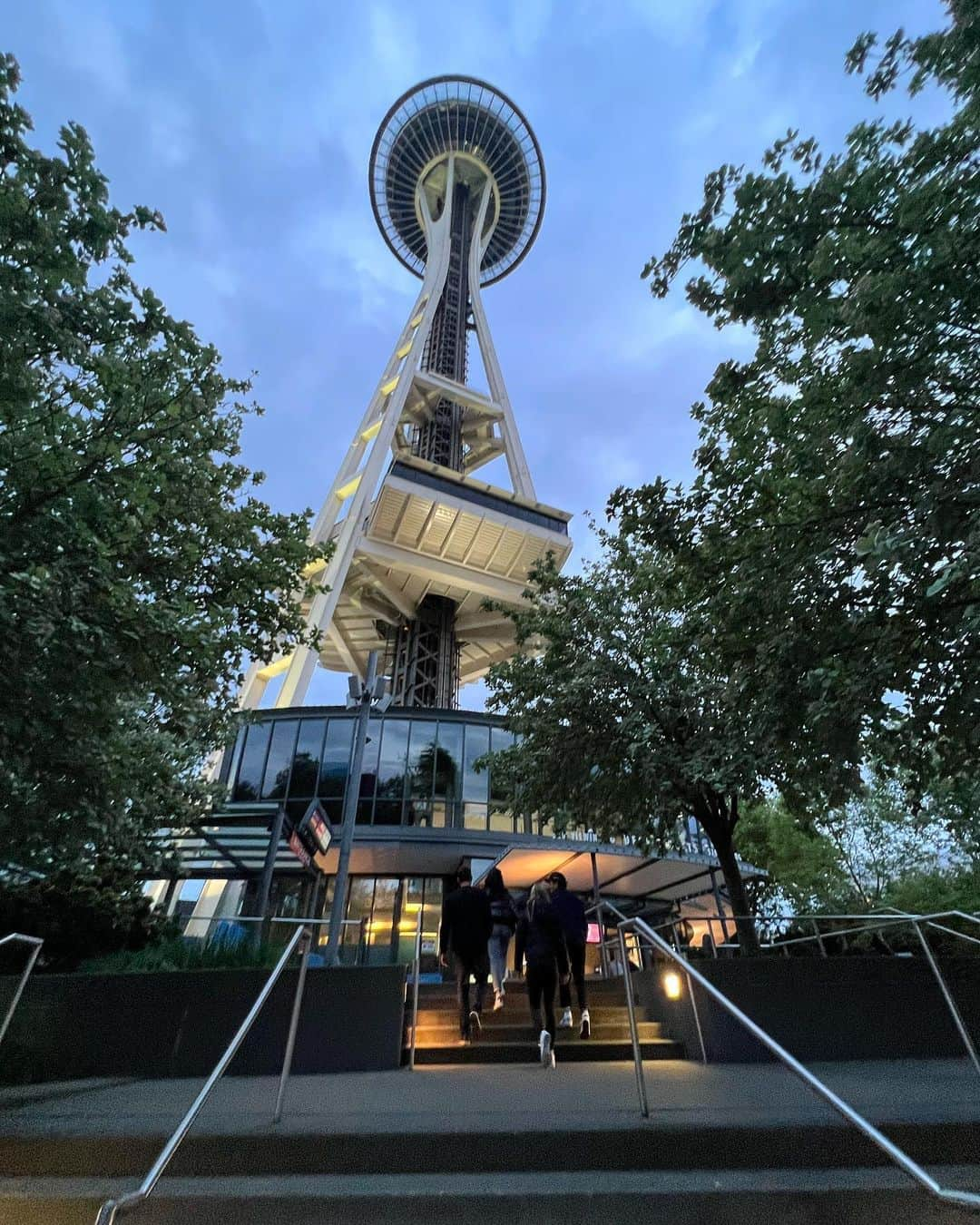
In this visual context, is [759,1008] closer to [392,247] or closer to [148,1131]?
[148,1131]

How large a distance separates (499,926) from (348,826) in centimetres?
447

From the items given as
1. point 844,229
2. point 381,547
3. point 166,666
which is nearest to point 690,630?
point 844,229

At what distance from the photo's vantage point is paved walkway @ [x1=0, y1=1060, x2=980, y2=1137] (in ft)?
11.9

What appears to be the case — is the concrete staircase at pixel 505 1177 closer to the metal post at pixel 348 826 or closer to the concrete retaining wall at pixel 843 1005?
the concrete retaining wall at pixel 843 1005

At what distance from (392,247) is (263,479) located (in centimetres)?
7324

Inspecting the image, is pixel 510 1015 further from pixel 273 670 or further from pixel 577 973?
pixel 273 670

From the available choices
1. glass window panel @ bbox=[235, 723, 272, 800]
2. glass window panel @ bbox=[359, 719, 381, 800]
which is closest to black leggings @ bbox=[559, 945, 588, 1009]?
glass window panel @ bbox=[359, 719, 381, 800]

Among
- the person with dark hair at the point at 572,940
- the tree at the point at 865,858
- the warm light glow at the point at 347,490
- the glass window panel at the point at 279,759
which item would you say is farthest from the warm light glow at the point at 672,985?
the warm light glow at the point at 347,490

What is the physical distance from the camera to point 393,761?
22.0 meters

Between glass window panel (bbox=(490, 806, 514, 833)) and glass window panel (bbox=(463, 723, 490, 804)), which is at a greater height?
glass window panel (bbox=(463, 723, 490, 804))

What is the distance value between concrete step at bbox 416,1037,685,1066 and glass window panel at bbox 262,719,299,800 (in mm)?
15880

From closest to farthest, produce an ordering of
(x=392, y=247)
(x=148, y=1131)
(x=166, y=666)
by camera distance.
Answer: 1. (x=148, y=1131)
2. (x=166, y=666)
3. (x=392, y=247)

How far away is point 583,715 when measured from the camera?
11875 mm

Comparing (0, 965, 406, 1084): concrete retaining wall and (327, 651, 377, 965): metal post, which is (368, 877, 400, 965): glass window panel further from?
(0, 965, 406, 1084): concrete retaining wall
